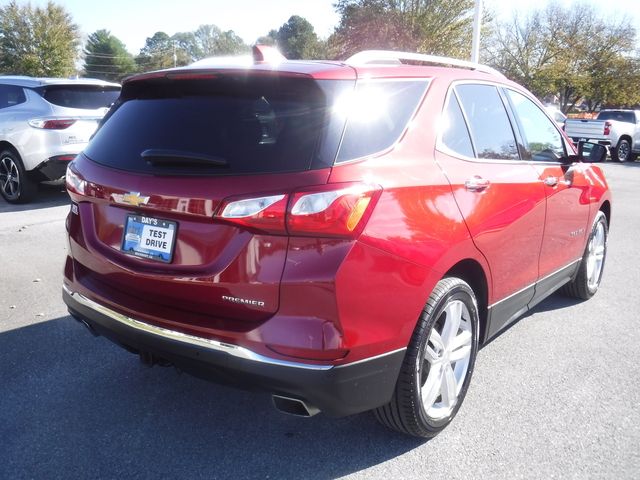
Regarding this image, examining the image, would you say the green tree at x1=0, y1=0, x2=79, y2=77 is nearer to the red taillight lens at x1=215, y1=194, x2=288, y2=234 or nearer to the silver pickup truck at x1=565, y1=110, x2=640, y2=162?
the silver pickup truck at x1=565, y1=110, x2=640, y2=162

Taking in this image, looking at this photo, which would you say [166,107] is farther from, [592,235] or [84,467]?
[592,235]

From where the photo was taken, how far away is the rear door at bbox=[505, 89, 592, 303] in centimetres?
365

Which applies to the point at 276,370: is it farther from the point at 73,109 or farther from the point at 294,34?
the point at 294,34

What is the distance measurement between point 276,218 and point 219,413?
1330 mm

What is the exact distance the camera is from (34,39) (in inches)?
1869

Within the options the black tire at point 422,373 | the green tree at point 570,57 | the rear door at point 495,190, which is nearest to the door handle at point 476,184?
the rear door at point 495,190

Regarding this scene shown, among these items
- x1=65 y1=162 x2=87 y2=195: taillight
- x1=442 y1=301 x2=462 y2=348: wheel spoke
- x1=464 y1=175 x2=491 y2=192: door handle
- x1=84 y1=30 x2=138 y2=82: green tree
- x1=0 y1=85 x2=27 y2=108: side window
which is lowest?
x1=442 y1=301 x2=462 y2=348: wheel spoke

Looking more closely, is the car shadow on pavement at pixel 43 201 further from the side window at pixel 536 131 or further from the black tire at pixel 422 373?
the black tire at pixel 422 373

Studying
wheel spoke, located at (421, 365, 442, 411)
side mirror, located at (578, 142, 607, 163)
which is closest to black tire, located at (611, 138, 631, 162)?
side mirror, located at (578, 142, 607, 163)

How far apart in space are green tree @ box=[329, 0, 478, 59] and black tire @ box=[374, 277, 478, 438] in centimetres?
2388

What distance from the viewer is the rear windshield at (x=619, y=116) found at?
66.9 feet

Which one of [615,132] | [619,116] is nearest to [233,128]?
[615,132]

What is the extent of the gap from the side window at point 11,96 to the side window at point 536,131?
724 centimetres

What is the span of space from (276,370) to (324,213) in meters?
0.61
